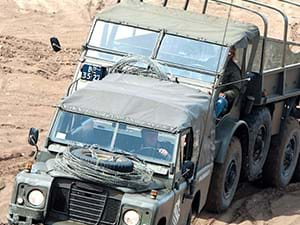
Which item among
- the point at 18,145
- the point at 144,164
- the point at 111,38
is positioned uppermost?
the point at 111,38

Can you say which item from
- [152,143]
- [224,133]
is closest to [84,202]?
[152,143]

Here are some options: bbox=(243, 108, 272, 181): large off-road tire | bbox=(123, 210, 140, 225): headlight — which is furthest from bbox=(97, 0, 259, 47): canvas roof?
bbox=(123, 210, 140, 225): headlight

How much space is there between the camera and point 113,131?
415 inches

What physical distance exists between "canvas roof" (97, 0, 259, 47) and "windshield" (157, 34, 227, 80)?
0.08 m

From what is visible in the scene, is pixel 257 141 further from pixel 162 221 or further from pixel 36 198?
pixel 36 198

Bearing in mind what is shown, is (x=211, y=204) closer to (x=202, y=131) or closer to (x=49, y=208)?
(x=202, y=131)

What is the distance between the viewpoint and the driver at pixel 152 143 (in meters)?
10.5

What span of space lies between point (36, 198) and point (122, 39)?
3.63m

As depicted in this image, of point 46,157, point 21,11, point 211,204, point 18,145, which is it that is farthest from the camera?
point 21,11

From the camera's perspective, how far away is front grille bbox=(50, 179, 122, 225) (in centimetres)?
988

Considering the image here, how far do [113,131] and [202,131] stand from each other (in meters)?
1.32

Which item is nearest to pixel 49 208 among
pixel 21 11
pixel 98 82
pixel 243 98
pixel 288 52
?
pixel 98 82

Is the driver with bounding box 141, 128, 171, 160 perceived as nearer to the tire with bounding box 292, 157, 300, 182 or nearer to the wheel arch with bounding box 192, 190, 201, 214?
the wheel arch with bounding box 192, 190, 201, 214

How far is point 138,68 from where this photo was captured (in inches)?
482
